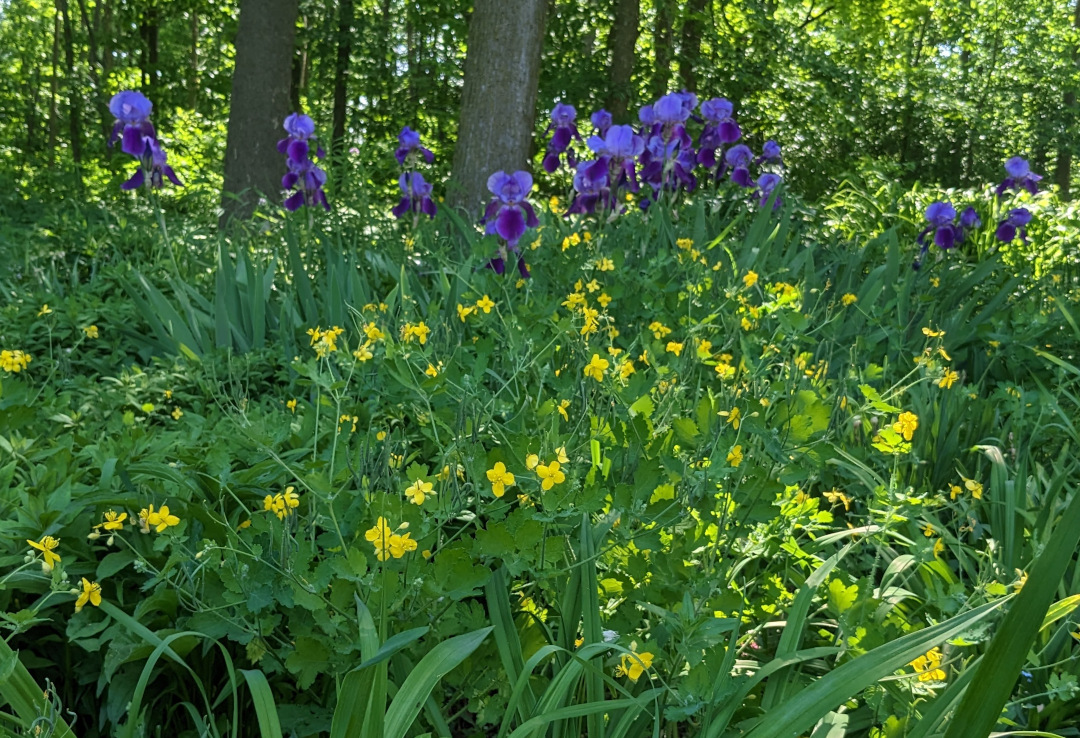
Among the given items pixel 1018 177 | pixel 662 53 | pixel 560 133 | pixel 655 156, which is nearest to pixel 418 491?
pixel 655 156

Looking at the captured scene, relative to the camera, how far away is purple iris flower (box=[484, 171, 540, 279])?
286 cm

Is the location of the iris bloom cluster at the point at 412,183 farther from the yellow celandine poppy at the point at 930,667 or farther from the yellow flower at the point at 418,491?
the yellow celandine poppy at the point at 930,667

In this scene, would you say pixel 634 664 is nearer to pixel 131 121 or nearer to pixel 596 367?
pixel 596 367

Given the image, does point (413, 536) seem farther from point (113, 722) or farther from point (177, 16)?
point (177, 16)

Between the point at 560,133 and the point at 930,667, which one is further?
the point at 560,133

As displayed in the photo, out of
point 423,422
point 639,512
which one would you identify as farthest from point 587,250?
point 639,512

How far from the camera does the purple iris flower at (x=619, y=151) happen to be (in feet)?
11.0

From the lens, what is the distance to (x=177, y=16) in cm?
1004

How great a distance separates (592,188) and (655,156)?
45 centimetres

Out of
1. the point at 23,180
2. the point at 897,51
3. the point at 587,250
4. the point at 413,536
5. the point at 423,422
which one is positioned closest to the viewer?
the point at 413,536

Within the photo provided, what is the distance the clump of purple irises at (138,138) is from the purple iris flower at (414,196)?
2.78ft

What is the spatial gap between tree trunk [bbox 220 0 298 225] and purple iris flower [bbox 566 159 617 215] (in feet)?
10.0

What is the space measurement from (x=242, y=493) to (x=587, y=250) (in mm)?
1902

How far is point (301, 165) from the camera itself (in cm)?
329
